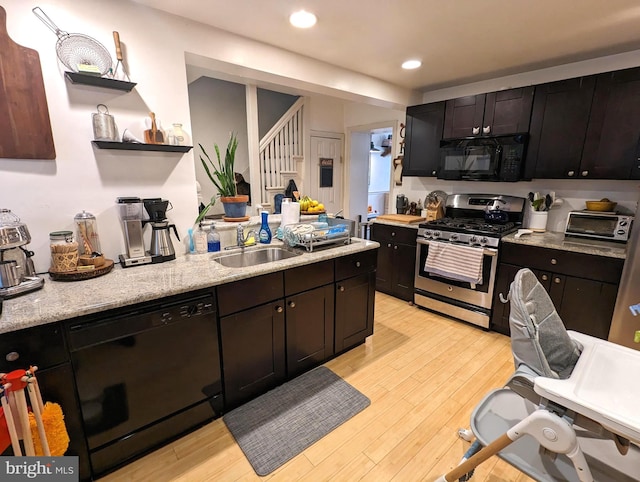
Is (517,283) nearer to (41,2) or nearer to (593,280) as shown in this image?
(593,280)

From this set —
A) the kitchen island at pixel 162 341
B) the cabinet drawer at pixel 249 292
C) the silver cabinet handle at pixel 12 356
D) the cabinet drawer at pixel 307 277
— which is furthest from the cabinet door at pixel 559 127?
the silver cabinet handle at pixel 12 356

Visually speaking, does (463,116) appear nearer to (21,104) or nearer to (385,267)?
(385,267)

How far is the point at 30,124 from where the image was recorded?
156cm

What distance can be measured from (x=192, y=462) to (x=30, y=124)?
1975 mm

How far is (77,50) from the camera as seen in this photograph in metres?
1.62

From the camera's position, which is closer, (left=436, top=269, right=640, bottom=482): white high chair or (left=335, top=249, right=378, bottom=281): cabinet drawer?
(left=436, top=269, right=640, bottom=482): white high chair

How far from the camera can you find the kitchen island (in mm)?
1265

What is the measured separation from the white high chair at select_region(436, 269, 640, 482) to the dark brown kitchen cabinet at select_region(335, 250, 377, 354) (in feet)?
3.83

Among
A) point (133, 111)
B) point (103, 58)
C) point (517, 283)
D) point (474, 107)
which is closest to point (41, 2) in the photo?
point (103, 58)

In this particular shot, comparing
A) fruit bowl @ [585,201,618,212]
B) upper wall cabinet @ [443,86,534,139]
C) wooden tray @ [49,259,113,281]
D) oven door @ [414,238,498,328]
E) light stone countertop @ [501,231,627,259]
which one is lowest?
oven door @ [414,238,498,328]

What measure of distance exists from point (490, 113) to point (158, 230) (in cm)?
312

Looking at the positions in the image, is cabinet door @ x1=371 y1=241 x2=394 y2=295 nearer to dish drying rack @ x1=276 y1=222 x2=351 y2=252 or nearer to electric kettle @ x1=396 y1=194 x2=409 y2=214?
electric kettle @ x1=396 y1=194 x2=409 y2=214

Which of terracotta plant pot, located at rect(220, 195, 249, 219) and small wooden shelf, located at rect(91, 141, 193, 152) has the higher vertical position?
small wooden shelf, located at rect(91, 141, 193, 152)

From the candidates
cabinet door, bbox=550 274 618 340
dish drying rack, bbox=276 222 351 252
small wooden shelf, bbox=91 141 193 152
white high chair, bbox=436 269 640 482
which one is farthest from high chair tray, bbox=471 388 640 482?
small wooden shelf, bbox=91 141 193 152
